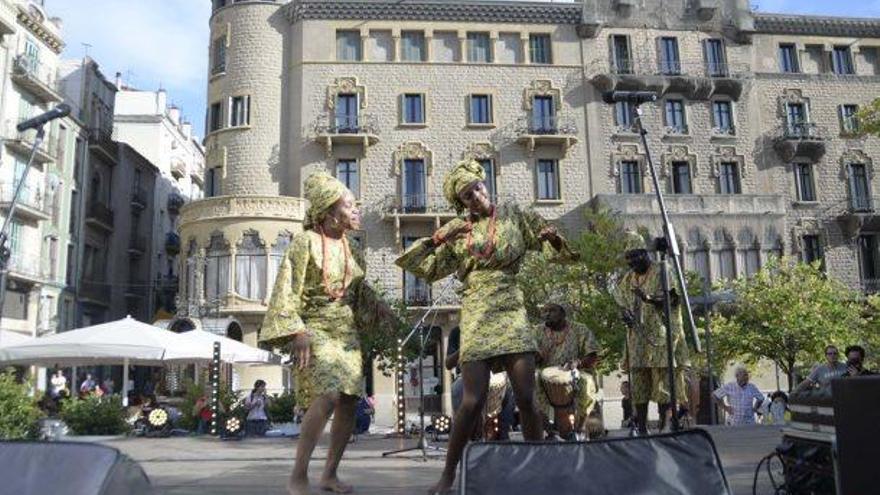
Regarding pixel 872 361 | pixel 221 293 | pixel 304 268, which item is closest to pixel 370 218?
pixel 221 293

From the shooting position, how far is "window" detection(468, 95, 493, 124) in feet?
120

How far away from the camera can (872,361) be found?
23984mm

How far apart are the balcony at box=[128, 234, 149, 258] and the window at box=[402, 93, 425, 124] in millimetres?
19072

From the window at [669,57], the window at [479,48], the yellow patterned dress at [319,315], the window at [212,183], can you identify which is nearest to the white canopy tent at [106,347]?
the yellow patterned dress at [319,315]

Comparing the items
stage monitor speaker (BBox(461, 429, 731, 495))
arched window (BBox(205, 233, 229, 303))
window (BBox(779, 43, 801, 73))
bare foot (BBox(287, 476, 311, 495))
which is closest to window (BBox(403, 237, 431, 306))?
arched window (BBox(205, 233, 229, 303))

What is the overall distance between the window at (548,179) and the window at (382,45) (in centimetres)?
856

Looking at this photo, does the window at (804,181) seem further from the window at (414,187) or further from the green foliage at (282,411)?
the green foliage at (282,411)

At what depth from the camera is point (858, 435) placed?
3.17 metres

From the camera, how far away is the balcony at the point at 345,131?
3500 cm

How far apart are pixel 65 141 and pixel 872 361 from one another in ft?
118

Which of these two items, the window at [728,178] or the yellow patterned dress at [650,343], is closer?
the yellow patterned dress at [650,343]

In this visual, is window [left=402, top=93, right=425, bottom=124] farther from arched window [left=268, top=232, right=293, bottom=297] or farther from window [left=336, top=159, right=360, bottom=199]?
arched window [left=268, top=232, right=293, bottom=297]

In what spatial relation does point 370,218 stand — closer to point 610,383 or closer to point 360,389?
point 610,383

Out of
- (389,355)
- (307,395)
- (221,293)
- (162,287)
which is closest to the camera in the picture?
(307,395)
